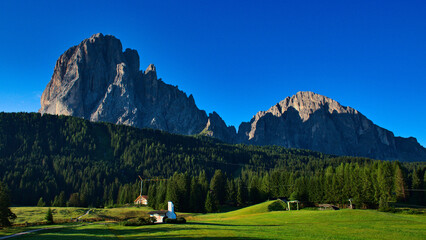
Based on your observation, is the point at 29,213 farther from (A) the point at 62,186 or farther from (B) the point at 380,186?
(B) the point at 380,186

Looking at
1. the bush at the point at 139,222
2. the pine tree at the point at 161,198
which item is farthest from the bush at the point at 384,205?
the pine tree at the point at 161,198

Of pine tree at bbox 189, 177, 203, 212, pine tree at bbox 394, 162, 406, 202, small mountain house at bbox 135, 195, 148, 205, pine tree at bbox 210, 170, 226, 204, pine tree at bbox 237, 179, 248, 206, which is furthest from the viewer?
small mountain house at bbox 135, 195, 148, 205

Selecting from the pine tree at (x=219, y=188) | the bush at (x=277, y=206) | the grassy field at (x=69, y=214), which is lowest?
the grassy field at (x=69, y=214)

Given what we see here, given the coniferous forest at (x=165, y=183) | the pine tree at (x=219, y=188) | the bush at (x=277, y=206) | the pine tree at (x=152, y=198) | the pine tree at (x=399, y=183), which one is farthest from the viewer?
the pine tree at (x=219, y=188)

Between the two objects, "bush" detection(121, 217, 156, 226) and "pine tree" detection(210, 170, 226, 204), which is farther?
"pine tree" detection(210, 170, 226, 204)

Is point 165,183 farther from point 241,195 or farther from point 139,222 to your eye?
point 139,222

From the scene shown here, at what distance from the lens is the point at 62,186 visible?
521 feet

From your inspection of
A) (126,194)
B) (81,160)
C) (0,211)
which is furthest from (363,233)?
(81,160)

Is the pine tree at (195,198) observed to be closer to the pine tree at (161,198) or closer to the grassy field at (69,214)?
the pine tree at (161,198)

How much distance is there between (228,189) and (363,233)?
307ft

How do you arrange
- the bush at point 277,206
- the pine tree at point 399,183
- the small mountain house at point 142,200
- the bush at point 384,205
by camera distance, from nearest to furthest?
the bush at point 384,205
the bush at point 277,206
the pine tree at point 399,183
the small mountain house at point 142,200

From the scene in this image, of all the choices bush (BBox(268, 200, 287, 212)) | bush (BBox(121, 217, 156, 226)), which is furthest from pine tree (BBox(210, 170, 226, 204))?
bush (BBox(121, 217, 156, 226))

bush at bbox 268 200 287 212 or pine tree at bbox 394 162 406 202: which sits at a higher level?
pine tree at bbox 394 162 406 202

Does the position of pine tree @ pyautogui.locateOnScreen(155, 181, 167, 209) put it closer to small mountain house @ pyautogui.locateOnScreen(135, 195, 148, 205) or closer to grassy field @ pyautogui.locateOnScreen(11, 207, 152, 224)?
grassy field @ pyautogui.locateOnScreen(11, 207, 152, 224)
